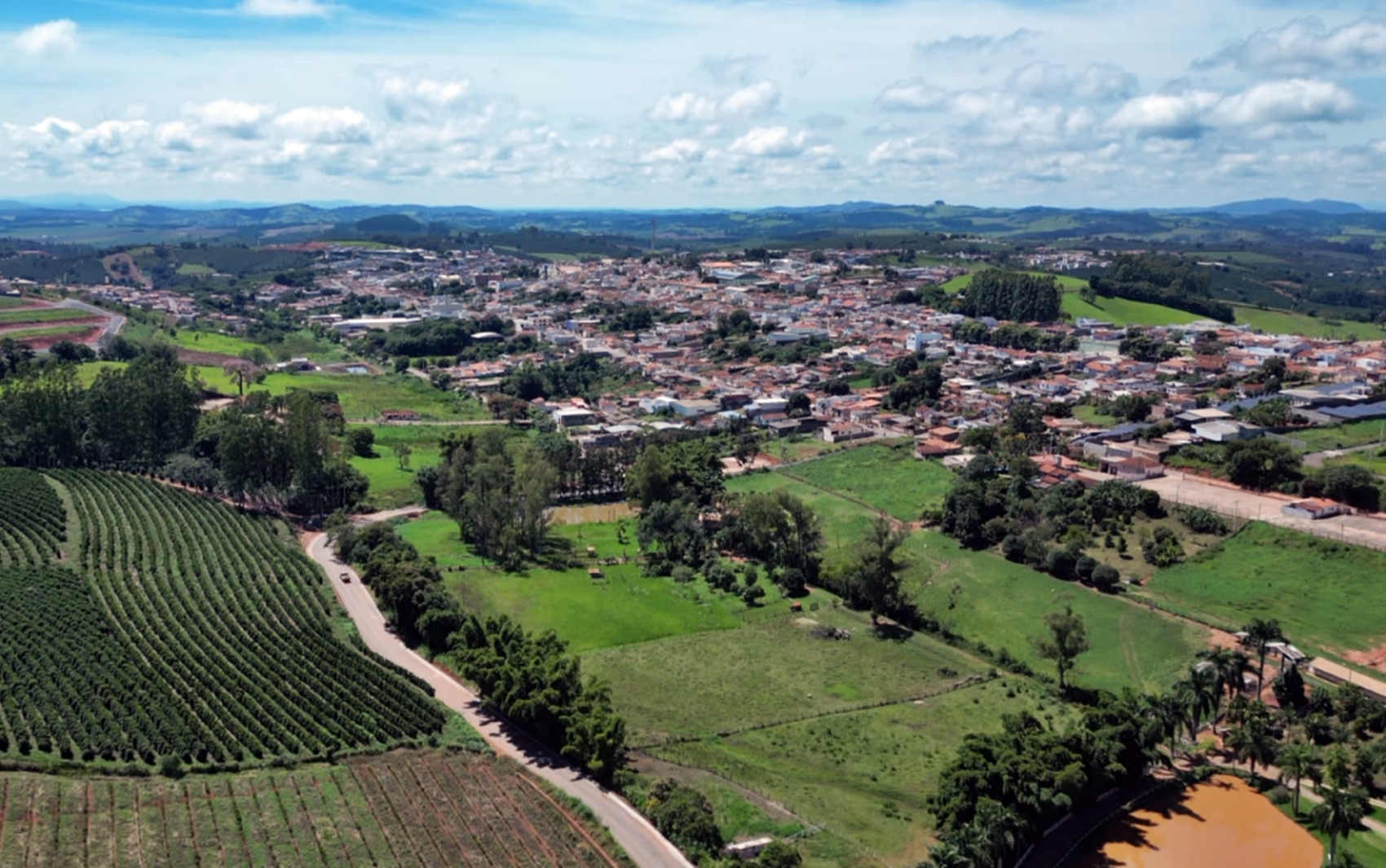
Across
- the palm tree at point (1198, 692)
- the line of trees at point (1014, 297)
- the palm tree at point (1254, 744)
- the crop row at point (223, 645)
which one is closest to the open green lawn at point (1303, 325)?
the line of trees at point (1014, 297)

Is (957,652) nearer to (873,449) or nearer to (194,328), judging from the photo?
(873,449)

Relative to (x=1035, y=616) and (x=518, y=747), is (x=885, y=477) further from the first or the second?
(x=518, y=747)

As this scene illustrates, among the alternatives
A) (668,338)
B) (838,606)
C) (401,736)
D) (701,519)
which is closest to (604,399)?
(668,338)

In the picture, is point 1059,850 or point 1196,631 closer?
point 1059,850

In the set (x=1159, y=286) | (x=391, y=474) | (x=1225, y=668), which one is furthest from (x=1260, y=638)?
(x=1159, y=286)

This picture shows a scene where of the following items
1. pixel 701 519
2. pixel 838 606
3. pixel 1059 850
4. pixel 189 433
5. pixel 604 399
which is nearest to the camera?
pixel 1059 850

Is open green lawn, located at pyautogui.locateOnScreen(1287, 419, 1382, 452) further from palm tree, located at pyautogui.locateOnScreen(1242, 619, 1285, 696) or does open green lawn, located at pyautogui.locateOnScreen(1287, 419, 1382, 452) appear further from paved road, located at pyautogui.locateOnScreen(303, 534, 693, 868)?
paved road, located at pyautogui.locateOnScreen(303, 534, 693, 868)

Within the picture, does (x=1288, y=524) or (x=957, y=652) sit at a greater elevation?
(x=1288, y=524)

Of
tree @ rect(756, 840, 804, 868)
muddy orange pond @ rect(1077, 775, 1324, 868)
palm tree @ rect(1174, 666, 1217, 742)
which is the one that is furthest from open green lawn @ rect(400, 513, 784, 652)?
muddy orange pond @ rect(1077, 775, 1324, 868)
